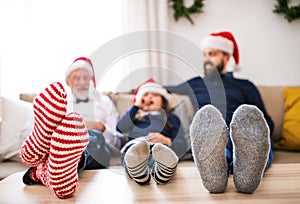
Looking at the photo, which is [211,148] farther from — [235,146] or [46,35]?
[46,35]

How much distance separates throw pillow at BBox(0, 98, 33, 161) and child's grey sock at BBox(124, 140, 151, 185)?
827 mm

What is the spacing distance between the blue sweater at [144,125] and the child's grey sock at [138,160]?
63 cm

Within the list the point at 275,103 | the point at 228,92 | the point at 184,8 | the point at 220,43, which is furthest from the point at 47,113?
the point at 184,8

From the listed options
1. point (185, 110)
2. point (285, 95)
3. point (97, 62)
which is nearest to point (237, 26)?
point (285, 95)

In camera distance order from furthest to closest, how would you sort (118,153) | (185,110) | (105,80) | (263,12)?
1. (263,12)
2. (185,110)
3. (118,153)
4. (105,80)

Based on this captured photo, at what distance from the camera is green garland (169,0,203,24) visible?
252 cm

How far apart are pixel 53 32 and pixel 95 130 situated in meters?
1.04

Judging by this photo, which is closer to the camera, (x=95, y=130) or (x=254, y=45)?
(x=95, y=130)

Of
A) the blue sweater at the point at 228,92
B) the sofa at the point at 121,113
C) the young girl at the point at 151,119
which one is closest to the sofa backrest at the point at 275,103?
the sofa at the point at 121,113

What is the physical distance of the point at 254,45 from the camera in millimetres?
2617

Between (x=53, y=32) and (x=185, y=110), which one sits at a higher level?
(x=53, y=32)

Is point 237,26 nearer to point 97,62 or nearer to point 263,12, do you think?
point 263,12

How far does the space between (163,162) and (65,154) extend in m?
0.28

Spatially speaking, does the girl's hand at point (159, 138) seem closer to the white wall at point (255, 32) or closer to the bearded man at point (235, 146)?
the bearded man at point (235, 146)
